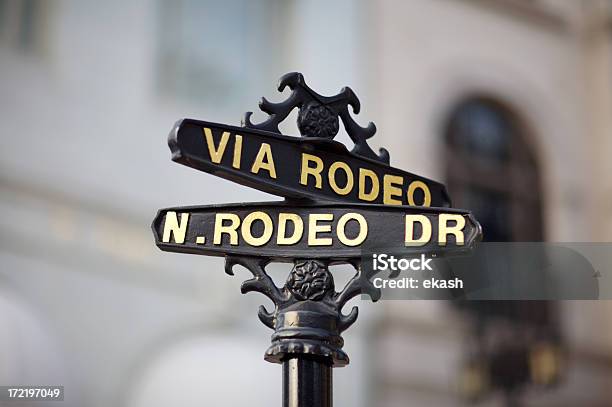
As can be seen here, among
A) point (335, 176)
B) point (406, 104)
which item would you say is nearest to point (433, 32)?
point (406, 104)

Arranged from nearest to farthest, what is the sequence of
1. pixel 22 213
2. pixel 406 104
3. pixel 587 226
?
pixel 22 213, pixel 406 104, pixel 587 226

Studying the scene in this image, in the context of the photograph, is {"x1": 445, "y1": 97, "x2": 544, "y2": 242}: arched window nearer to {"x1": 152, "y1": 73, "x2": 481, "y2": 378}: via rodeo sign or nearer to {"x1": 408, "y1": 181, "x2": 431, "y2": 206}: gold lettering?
{"x1": 408, "y1": 181, "x2": 431, "y2": 206}: gold lettering

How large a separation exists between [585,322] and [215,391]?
3.83m

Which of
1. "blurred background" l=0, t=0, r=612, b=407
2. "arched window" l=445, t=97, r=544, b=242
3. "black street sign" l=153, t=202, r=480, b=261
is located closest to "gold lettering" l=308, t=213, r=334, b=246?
"black street sign" l=153, t=202, r=480, b=261

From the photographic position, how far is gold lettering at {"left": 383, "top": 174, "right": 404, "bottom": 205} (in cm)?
234

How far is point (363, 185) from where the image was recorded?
2.32 metres

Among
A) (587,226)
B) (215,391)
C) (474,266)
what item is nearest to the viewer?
(474,266)

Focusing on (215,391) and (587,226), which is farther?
(587,226)

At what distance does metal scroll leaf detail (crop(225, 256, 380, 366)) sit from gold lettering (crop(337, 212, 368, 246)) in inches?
1.9

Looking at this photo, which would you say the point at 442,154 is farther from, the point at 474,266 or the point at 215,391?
the point at 474,266

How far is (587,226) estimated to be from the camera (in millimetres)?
9945

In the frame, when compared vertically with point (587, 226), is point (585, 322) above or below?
below

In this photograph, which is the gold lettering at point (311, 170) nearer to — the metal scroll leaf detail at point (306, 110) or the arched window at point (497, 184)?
the metal scroll leaf detail at point (306, 110)

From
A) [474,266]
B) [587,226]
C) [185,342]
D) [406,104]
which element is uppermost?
[406,104]
